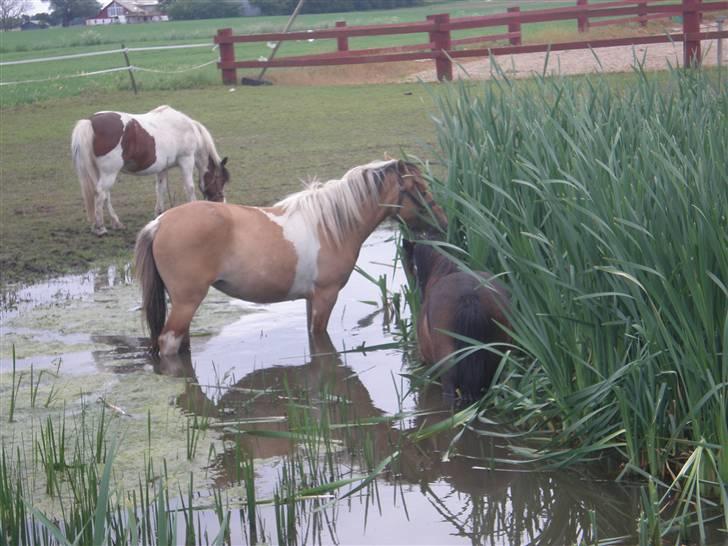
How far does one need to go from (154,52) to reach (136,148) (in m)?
29.2

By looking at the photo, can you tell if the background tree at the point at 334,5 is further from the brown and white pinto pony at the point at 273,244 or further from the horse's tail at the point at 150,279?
the horse's tail at the point at 150,279

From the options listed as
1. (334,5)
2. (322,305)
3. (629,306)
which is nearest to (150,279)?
(322,305)

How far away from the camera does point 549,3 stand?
51281 millimetres

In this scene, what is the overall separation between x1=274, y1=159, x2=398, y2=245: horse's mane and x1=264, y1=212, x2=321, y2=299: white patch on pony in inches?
1.6

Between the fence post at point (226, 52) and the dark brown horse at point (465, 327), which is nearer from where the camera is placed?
the dark brown horse at point (465, 327)

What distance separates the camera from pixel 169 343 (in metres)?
5.84

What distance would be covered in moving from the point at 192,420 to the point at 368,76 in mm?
17161

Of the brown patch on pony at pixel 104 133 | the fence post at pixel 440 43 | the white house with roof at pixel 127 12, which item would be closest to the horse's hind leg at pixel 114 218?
the brown patch on pony at pixel 104 133

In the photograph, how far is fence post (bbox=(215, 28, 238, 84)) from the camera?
20.2 meters

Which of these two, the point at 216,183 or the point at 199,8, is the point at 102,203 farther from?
the point at 199,8

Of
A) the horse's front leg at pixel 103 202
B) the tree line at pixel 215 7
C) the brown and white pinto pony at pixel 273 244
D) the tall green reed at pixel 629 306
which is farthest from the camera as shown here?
the tree line at pixel 215 7

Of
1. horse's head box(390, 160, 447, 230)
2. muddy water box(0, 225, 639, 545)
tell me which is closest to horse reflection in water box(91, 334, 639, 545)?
muddy water box(0, 225, 639, 545)

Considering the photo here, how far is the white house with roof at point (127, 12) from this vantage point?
175 ft

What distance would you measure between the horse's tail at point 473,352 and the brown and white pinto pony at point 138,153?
18.6 ft
